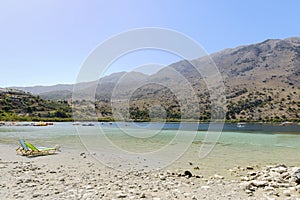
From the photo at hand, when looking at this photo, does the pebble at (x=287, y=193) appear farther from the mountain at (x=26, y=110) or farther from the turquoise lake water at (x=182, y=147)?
the mountain at (x=26, y=110)

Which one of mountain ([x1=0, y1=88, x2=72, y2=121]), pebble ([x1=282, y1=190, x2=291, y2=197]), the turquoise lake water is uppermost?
mountain ([x1=0, y1=88, x2=72, y2=121])

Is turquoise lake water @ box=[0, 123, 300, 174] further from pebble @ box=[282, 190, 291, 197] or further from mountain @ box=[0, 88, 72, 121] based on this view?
mountain @ box=[0, 88, 72, 121]

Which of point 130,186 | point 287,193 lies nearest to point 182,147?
point 130,186

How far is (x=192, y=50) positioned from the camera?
53.5ft

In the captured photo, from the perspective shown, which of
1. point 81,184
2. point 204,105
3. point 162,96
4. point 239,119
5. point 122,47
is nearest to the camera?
point 81,184

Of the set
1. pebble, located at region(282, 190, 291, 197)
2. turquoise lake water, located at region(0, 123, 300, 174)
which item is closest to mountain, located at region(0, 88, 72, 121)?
turquoise lake water, located at region(0, 123, 300, 174)

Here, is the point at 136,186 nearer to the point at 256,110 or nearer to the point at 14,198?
the point at 14,198

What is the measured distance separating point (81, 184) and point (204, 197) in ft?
15.0

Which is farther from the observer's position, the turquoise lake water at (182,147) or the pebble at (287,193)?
the turquoise lake water at (182,147)

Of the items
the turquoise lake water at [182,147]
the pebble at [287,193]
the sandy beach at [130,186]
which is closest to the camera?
the sandy beach at [130,186]

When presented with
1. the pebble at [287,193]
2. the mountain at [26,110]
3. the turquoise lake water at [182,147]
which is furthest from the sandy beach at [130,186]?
the mountain at [26,110]

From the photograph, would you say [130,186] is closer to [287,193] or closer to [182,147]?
[287,193]

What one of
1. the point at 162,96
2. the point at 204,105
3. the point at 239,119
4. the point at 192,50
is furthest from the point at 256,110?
the point at 192,50

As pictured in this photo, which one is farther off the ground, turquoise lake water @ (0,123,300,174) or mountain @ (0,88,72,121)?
mountain @ (0,88,72,121)
